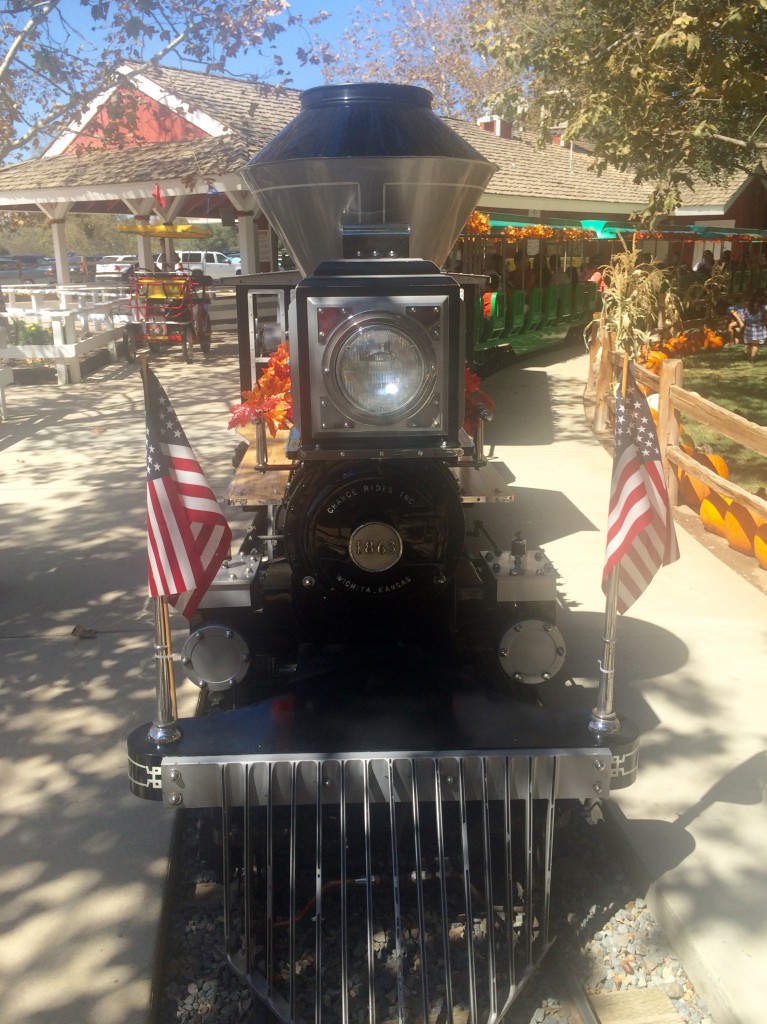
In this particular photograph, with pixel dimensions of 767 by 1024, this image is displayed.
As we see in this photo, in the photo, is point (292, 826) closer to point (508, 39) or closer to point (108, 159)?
point (508, 39)

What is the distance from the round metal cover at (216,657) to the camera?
3.44 metres

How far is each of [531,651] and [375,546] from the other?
2.51ft

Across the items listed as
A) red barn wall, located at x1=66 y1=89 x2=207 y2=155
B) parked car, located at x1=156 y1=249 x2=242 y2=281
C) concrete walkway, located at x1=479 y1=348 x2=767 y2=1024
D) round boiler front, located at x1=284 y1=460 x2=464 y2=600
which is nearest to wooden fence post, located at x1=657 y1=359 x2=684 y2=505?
concrete walkway, located at x1=479 y1=348 x2=767 y2=1024

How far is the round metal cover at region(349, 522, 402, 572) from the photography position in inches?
122

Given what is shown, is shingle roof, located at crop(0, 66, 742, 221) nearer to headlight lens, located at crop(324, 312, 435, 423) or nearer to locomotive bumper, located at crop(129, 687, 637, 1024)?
headlight lens, located at crop(324, 312, 435, 423)

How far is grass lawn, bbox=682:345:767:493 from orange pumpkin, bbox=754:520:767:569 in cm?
220

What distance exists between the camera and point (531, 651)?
344 centimetres

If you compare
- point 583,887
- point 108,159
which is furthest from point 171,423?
point 108,159

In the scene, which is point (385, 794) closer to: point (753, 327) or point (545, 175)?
point (753, 327)

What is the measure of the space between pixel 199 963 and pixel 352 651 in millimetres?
1129

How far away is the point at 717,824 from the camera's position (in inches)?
140

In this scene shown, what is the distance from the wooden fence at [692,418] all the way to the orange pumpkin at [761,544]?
212 mm

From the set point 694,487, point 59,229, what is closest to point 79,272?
point 59,229

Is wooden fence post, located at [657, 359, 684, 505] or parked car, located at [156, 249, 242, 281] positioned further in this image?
parked car, located at [156, 249, 242, 281]
